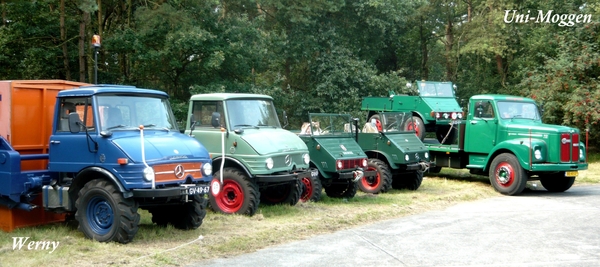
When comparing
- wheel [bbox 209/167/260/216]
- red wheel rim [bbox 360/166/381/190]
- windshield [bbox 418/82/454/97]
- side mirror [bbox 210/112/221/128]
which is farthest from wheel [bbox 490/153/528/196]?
side mirror [bbox 210/112/221/128]

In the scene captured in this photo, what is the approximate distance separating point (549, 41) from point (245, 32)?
13991mm

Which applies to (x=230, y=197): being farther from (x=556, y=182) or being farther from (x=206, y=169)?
(x=556, y=182)

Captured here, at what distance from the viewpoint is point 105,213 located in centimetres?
923

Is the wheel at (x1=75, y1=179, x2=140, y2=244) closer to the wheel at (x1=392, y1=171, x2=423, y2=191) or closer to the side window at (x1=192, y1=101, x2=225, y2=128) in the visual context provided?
the side window at (x1=192, y1=101, x2=225, y2=128)

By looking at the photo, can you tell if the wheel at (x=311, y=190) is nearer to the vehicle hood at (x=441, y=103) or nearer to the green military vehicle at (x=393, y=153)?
the green military vehicle at (x=393, y=153)

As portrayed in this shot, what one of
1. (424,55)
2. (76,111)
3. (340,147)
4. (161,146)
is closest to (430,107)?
(340,147)

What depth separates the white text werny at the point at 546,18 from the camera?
94.3ft

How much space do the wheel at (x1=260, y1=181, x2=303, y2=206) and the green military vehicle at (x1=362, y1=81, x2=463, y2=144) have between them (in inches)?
353

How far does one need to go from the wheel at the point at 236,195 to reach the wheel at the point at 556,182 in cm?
909

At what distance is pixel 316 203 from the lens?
13414 mm

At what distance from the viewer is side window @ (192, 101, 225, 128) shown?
40.3ft

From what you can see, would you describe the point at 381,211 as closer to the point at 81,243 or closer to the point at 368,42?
the point at 81,243

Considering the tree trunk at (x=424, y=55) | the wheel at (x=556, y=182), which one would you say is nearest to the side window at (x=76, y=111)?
the wheel at (x=556, y=182)

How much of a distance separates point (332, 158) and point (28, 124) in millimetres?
5891
